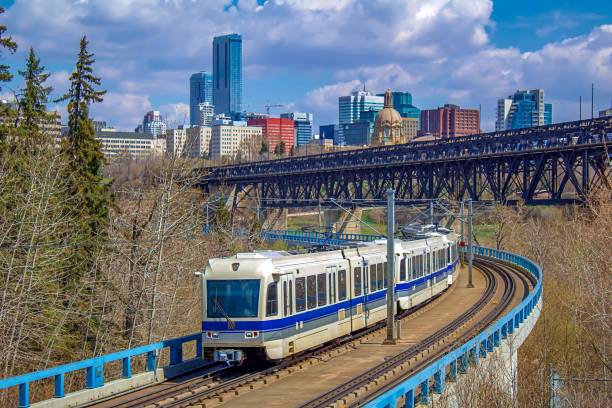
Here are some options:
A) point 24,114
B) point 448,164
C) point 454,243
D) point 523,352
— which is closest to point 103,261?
point 24,114

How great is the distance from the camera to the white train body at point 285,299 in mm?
20906

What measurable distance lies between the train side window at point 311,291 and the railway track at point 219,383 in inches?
55.2

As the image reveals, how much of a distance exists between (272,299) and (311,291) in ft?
7.34

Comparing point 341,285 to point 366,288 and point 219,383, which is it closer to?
point 366,288

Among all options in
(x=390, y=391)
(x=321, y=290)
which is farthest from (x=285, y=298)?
(x=390, y=391)

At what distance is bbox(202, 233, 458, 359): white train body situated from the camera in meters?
20.9

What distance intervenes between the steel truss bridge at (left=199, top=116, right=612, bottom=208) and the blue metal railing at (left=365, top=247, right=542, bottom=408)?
1562 centimetres

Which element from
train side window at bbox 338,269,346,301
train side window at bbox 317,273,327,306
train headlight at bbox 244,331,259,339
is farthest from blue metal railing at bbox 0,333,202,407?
train side window at bbox 338,269,346,301

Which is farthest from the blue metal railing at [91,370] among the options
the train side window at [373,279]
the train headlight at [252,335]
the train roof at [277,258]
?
the train side window at [373,279]

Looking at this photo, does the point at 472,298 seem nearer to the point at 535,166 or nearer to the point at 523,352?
the point at 523,352

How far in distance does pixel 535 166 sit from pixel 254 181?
47839 millimetres

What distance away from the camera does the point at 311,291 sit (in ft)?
76.0

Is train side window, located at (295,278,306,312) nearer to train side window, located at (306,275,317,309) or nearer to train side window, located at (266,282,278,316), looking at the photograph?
train side window, located at (306,275,317,309)

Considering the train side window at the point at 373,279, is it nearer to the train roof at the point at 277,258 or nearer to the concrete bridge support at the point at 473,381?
the train roof at the point at 277,258
